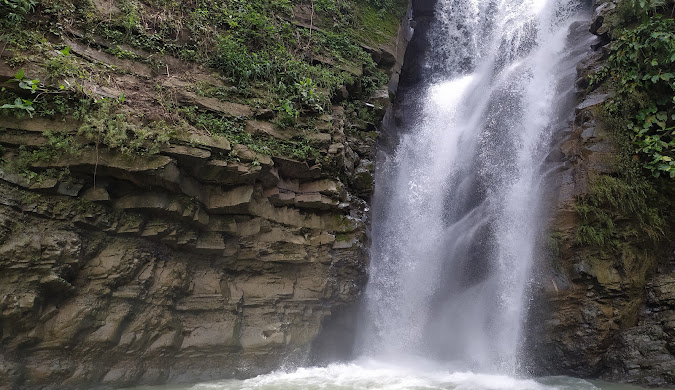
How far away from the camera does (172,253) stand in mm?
7105

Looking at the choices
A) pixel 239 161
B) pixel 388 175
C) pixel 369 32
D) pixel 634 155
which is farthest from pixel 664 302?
pixel 369 32

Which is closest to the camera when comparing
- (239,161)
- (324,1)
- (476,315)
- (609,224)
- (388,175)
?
(239,161)

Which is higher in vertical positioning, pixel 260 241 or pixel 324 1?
pixel 324 1

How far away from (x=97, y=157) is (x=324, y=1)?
347 inches

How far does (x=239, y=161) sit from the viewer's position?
291 inches

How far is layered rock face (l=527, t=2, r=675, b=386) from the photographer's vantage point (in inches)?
301

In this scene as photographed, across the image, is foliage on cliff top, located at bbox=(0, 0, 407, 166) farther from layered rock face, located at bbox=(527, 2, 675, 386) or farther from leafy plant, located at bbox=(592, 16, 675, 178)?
leafy plant, located at bbox=(592, 16, 675, 178)

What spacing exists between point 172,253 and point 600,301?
859cm

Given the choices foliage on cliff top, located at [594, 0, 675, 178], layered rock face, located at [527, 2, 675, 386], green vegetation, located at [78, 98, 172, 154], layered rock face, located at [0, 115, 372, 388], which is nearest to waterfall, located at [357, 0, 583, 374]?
layered rock face, located at [527, 2, 675, 386]

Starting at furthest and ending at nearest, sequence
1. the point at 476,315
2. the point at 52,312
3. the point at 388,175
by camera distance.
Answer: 1. the point at 388,175
2. the point at 476,315
3. the point at 52,312

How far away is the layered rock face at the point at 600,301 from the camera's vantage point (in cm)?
764

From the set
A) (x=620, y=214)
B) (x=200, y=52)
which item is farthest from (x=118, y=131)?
(x=620, y=214)

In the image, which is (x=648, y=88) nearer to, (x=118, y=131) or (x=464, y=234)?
(x=464, y=234)

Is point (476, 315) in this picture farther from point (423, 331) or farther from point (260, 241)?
point (260, 241)
